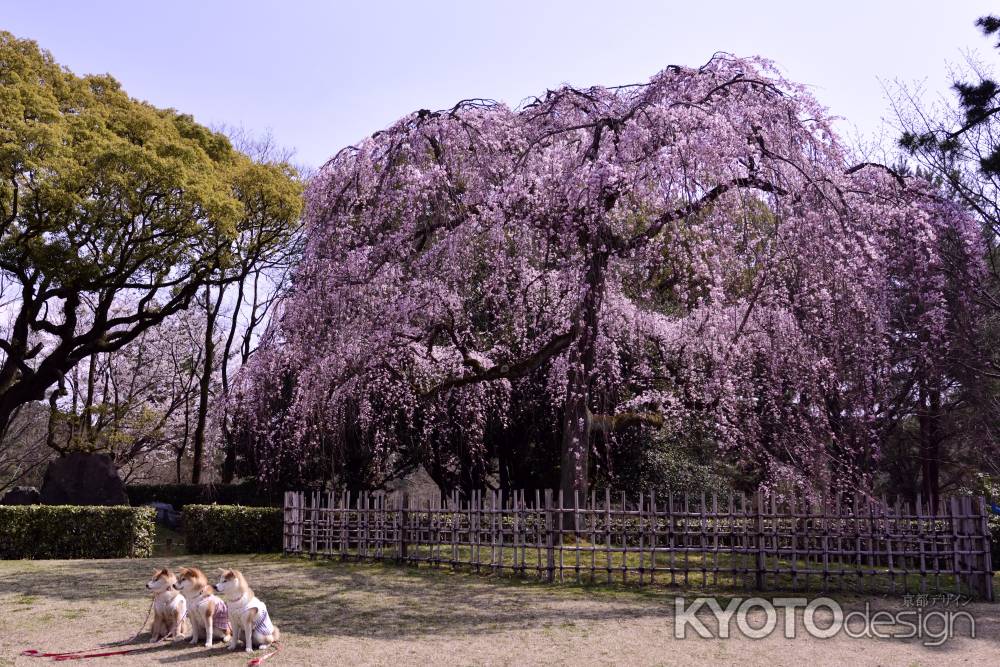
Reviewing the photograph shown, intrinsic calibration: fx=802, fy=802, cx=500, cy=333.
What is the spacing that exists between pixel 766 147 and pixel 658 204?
1.53m

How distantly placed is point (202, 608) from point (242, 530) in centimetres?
788

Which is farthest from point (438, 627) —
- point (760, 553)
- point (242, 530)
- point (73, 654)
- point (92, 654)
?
point (242, 530)

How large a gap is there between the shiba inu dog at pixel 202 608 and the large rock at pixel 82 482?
1341 centimetres

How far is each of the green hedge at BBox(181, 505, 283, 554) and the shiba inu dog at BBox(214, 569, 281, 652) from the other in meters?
7.80

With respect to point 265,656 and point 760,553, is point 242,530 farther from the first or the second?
point 760,553

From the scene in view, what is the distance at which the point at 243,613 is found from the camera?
6.30 m

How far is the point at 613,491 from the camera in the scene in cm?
1622

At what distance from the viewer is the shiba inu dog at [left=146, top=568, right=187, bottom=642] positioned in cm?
659

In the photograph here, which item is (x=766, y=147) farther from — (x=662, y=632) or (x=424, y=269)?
(x=662, y=632)

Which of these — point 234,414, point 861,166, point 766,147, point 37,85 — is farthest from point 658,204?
point 37,85

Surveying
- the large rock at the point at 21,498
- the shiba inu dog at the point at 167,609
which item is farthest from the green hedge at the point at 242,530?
the large rock at the point at 21,498

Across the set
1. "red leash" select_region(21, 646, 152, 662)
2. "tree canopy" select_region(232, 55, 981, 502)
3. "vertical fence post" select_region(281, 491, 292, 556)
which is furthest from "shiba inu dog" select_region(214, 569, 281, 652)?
"vertical fence post" select_region(281, 491, 292, 556)

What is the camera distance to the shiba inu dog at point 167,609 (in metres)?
6.59

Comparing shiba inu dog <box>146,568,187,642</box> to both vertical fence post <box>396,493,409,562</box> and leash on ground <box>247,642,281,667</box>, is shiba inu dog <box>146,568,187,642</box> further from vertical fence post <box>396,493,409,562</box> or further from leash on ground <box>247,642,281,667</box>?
vertical fence post <box>396,493,409,562</box>
